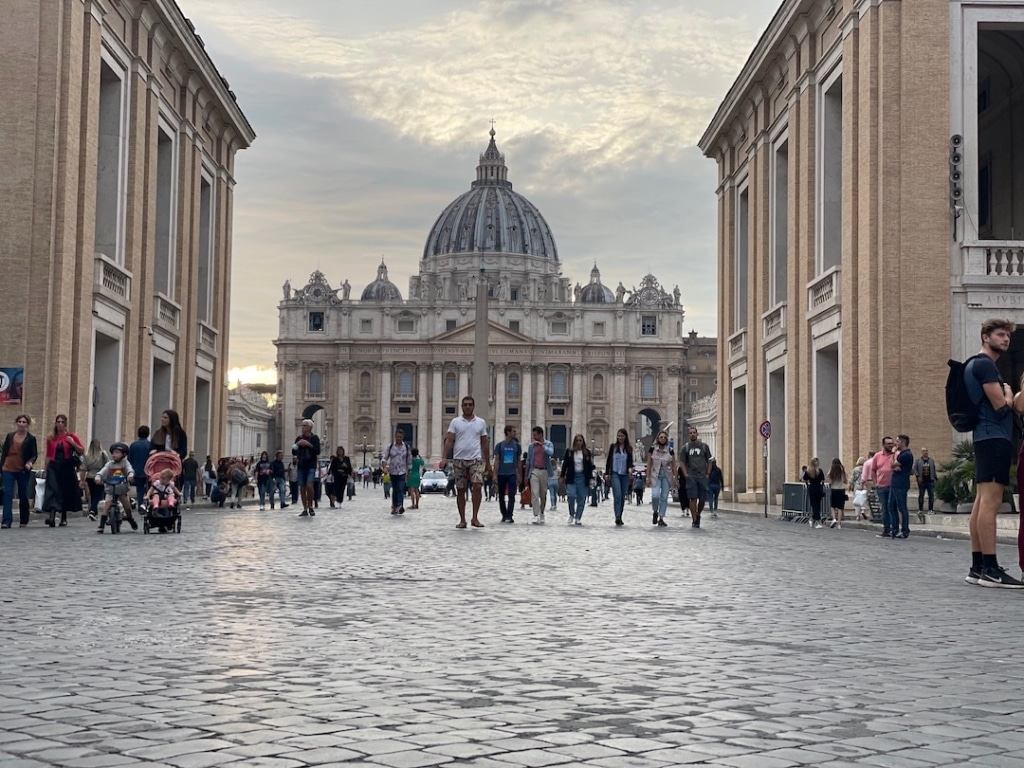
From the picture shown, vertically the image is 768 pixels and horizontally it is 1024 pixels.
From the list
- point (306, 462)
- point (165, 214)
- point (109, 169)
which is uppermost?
point (165, 214)

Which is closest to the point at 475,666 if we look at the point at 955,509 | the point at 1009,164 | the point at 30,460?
the point at 30,460

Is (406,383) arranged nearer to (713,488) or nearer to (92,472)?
(713,488)

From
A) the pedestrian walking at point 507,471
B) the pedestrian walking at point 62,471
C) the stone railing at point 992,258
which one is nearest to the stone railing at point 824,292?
the stone railing at point 992,258

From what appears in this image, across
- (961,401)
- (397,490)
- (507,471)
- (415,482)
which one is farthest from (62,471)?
(415,482)

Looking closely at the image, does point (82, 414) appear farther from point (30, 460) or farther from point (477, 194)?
point (477, 194)

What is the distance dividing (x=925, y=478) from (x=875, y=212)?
4.71 m

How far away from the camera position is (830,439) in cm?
2995

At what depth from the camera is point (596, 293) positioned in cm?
16350

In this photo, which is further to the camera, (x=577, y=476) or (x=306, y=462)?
(x=306, y=462)

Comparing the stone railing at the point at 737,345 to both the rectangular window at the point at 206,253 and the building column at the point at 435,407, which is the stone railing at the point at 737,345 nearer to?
the rectangular window at the point at 206,253

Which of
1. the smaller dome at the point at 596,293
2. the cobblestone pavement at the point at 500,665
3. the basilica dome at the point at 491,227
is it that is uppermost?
the basilica dome at the point at 491,227

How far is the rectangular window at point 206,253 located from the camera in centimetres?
4050

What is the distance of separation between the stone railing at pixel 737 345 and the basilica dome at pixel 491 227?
425 feet

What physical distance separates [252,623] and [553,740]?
3.52m
